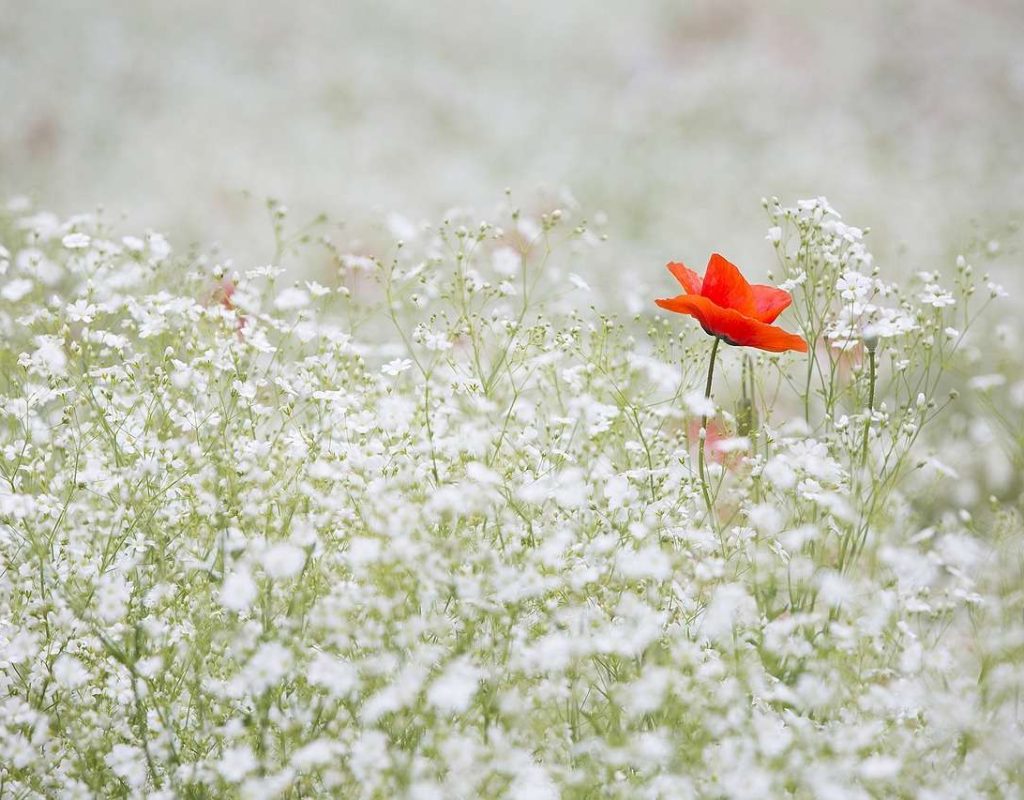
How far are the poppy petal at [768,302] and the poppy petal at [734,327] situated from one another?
0.04 m

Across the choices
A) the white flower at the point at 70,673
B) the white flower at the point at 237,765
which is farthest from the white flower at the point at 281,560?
the white flower at the point at 70,673

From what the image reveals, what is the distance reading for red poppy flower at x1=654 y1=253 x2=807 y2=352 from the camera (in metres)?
1.65

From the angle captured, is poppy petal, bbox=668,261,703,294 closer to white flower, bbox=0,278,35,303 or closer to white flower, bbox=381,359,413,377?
white flower, bbox=381,359,413,377

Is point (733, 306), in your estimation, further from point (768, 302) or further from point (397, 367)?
point (397, 367)

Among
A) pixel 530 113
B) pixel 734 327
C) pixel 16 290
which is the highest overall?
pixel 530 113

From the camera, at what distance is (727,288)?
5.77 feet

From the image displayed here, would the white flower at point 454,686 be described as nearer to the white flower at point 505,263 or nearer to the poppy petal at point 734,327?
the poppy petal at point 734,327

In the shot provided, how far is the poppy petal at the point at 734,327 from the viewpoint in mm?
1647

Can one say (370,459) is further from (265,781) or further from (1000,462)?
(1000,462)

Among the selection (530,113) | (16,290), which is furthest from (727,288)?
(530,113)

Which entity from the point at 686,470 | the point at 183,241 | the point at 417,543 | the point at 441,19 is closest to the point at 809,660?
the point at 686,470

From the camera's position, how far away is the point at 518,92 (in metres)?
6.99

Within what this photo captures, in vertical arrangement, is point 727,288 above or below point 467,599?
above

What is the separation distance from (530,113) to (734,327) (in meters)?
5.31
